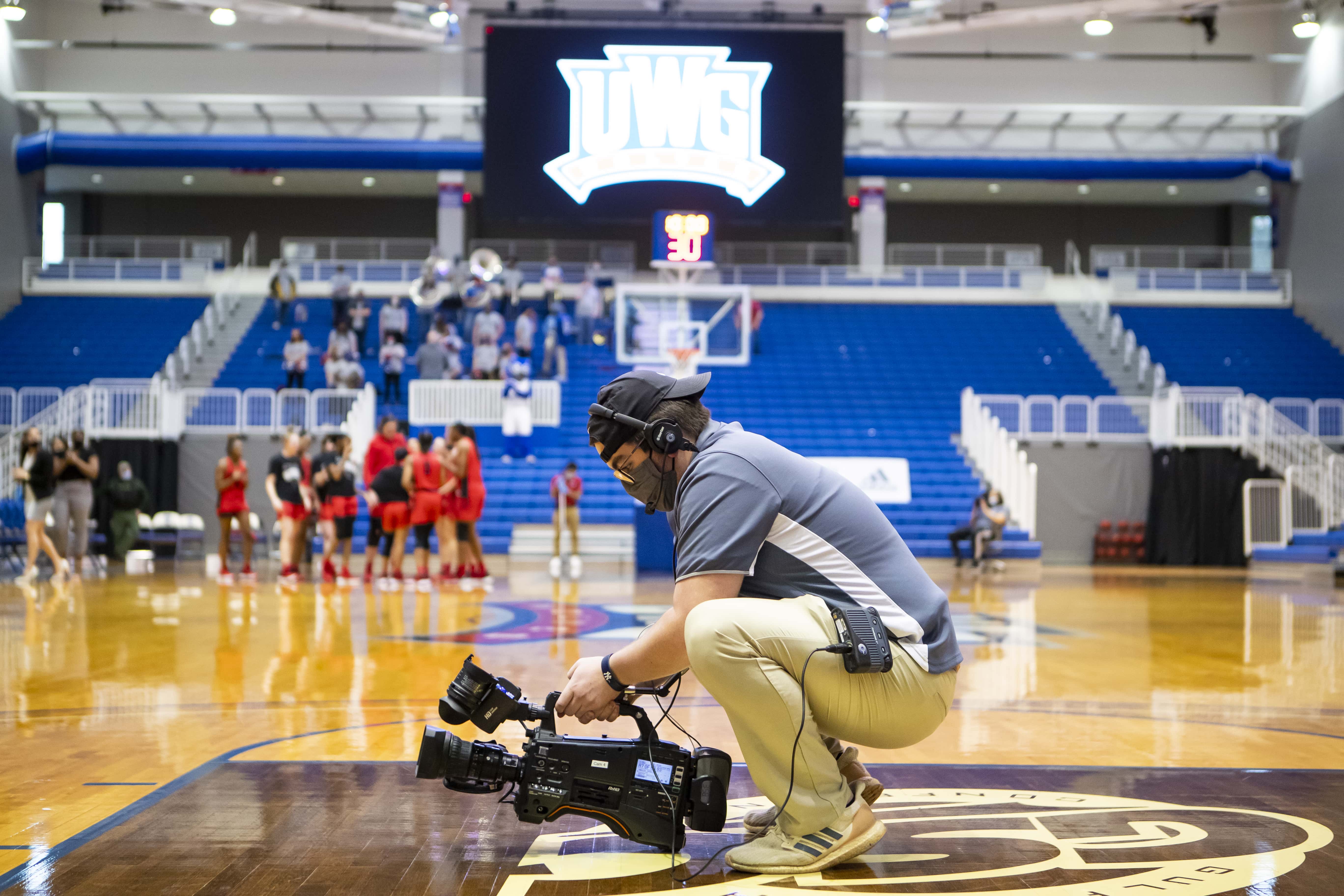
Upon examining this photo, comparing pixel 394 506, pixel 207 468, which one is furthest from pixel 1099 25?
pixel 207 468

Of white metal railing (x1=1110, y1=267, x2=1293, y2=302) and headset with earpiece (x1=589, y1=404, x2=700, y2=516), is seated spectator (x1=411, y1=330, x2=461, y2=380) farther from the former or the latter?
headset with earpiece (x1=589, y1=404, x2=700, y2=516)

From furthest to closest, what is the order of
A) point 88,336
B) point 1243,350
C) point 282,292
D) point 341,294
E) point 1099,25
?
1. point 282,292
2. point 1243,350
3. point 88,336
4. point 341,294
5. point 1099,25

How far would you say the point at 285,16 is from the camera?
23.7m

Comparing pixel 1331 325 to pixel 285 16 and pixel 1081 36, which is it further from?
pixel 285 16

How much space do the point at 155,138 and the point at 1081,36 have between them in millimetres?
22097

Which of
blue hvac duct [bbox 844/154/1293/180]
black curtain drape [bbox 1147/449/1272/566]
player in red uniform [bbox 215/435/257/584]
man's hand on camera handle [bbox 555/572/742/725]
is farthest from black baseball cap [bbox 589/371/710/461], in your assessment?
blue hvac duct [bbox 844/154/1293/180]

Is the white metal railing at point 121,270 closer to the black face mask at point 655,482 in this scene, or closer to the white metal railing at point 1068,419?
the white metal railing at point 1068,419

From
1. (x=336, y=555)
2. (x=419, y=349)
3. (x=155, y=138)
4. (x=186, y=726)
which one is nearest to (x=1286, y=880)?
(x=186, y=726)

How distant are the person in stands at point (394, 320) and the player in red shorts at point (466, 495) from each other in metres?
10.7

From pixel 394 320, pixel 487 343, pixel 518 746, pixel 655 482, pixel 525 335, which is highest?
pixel 394 320

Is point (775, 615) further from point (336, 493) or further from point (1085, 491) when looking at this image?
point (1085, 491)

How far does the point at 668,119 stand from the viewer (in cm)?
1984

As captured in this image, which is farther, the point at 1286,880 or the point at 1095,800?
the point at 1095,800

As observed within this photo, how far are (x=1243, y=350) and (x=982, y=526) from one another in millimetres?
12667
